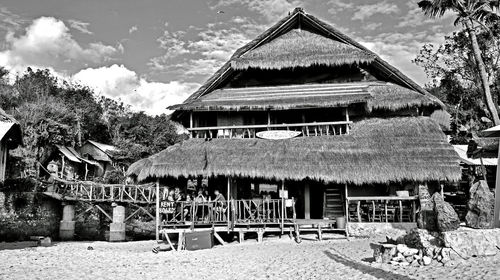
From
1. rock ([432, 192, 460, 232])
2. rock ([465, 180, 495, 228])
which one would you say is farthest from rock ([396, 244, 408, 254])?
rock ([465, 180, 495, 228])

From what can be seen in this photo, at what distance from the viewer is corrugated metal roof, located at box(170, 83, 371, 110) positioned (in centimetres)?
1806

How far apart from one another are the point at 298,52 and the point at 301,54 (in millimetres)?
258

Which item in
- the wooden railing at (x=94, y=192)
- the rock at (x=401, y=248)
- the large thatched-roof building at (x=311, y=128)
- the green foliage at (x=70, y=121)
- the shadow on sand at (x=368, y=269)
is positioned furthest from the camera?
the green foliage at (x=70, y=121)

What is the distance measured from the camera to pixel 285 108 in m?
18.2

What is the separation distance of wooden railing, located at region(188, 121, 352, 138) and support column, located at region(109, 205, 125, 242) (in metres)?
8.57

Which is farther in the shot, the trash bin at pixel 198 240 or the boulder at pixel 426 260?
the trash bin at pixel 198 240

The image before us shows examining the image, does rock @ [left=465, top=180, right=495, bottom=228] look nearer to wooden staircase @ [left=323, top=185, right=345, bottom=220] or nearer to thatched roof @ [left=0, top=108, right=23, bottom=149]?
wooden staircase @ [left=323, top=185, right=345, bottom=220]

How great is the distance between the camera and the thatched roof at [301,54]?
19016 millimetres

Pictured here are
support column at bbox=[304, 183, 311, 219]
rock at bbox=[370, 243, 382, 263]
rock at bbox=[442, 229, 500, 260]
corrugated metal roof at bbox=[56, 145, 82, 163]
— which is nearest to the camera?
rock at bbox=[442, 229, 500, 260]

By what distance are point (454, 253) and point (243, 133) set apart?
11686 mm

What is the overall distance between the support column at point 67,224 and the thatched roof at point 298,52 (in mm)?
11328

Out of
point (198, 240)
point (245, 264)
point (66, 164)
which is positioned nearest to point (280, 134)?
point (198, 240)

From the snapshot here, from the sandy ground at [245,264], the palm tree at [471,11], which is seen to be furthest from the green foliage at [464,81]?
the sandy ground at [245,264]

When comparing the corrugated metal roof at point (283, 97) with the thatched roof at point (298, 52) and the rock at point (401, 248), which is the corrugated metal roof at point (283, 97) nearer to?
the thatched roof at point (298, 52)
